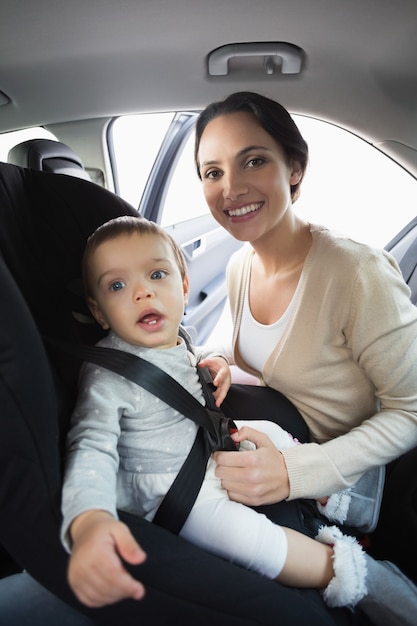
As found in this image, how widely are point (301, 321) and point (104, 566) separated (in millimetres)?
794

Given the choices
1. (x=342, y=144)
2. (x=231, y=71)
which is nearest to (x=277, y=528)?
(x=231, y=71)

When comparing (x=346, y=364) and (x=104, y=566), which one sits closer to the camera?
(x=104, y=566)

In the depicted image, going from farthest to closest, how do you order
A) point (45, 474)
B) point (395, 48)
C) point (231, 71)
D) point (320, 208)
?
point (320, 208) → point (231, 71) → point (395, 48) → point (45, 474)

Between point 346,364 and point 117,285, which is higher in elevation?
point 117,285

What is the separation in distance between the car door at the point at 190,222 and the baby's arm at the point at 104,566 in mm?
2185

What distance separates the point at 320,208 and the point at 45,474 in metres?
2.76

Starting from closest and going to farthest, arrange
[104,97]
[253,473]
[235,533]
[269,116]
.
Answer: [235,533], [253,473], [269,116], [104,97]

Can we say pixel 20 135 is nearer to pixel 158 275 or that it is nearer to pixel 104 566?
pixel 158 275

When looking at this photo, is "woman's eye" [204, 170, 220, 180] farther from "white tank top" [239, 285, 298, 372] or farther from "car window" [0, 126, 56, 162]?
"car window" [0, 126, 56, 162]

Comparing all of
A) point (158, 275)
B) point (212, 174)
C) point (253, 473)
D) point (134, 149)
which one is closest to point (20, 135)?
point (134, 149)

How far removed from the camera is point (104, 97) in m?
1.60

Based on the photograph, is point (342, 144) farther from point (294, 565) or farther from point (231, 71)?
point (294, 565)

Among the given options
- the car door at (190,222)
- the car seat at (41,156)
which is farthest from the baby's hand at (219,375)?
the car door at (190,222)

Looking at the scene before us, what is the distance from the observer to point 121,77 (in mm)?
1451
